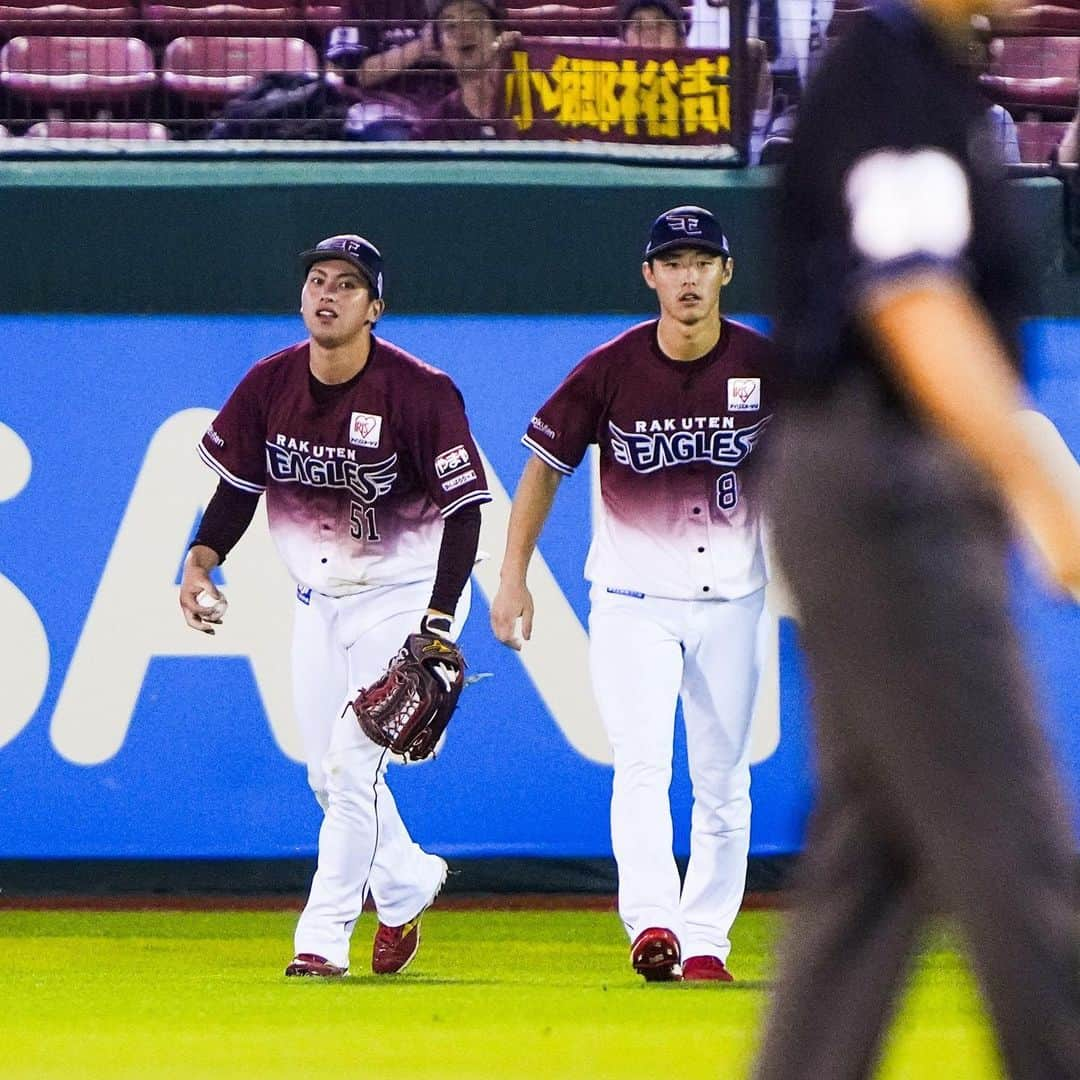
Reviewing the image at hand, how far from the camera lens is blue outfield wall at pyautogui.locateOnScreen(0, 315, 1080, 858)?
31.0 ft

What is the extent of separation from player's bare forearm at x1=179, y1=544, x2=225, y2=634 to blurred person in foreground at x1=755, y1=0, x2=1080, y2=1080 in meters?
4.74

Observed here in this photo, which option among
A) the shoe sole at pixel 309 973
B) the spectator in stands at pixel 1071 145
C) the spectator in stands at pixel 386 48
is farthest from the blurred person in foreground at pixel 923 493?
the spectator in stands at pixel 1071 145

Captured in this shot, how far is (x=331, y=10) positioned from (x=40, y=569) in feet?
8.29

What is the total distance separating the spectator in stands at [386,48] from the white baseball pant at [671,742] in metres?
2.99

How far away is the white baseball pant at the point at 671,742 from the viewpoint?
7.30 metres

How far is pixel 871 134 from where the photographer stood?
3.07 meters

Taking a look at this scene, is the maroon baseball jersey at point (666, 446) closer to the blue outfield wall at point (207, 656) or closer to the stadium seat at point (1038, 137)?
the blue outfield wall at point (207, 656)

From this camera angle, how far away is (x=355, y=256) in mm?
7824

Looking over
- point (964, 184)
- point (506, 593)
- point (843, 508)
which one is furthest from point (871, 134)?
point (506, 593)

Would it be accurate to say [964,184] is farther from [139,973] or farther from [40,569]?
[40,569]

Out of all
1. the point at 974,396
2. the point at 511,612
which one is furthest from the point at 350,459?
the point at 974,396

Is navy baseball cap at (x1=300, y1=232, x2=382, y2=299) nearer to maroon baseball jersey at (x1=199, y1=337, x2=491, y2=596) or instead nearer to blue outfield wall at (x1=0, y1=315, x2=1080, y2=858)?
maroon baseball jersey at (x1=199, y1=337, x2=491, y2=596)

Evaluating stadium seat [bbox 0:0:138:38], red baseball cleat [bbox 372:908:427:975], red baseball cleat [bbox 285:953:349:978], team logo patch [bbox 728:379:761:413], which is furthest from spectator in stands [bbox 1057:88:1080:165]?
red baseball cleat [bbox 285:953:349:978]

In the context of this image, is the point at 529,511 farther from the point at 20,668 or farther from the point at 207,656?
the point at 20,668
